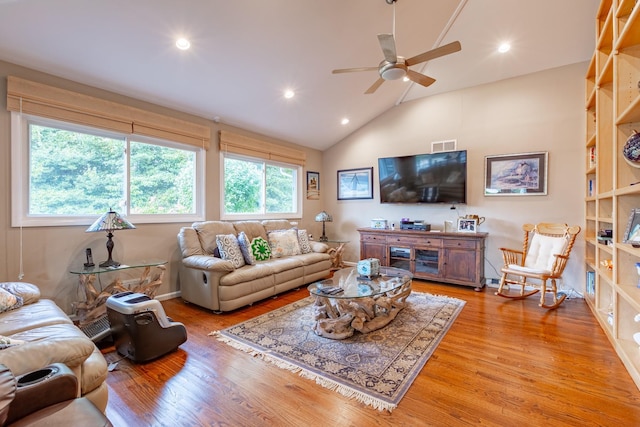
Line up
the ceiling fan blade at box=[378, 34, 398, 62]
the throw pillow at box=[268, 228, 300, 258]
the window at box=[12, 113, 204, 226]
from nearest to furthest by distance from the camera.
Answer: the ceiling fan blade at box=[378, 34, 398, 62]
the window at box=[12, 113, 204, 226]
the throw pillow at box=[268, 228, 300, 258]

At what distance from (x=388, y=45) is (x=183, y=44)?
1.99 m

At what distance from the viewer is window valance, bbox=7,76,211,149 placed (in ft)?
8.61

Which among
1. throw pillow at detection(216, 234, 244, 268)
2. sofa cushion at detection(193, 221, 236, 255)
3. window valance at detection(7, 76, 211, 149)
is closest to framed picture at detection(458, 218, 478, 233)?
throw pillow at detection(216, 234, 244, 268)

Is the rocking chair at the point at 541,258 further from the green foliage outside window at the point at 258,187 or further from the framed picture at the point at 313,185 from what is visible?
the green foliage outside window at the point at 258,187

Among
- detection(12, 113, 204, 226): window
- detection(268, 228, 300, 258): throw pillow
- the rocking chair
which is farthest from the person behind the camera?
detection(268, 228, 300, 258): throw pillow

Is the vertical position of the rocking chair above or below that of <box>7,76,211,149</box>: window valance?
below

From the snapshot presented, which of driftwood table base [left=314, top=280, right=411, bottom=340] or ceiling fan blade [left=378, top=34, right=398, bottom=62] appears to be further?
driftwood table base [left=314, top=280, right=411, bottom=340]

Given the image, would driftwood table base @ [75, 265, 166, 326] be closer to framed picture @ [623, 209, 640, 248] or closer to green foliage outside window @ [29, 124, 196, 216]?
green foliage outside window @ [29, 124, 196, 216]

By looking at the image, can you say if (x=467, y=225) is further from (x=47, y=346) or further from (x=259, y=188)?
(x=47, y=346)

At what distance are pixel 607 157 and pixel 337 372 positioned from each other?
10.2ft

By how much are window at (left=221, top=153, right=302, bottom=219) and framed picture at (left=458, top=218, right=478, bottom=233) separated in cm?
289

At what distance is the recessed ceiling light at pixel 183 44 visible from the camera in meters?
2.80

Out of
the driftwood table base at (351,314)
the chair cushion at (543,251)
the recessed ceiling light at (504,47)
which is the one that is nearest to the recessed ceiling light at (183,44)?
the driftwood table base at (351,314)

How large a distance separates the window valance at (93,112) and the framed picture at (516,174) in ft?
14.2
